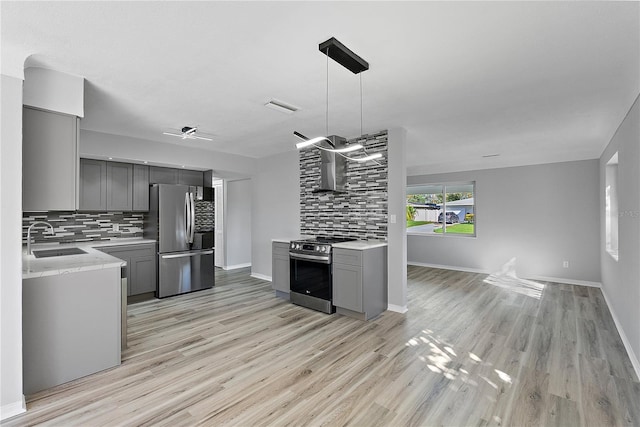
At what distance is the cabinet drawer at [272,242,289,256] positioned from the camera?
468 centimetres

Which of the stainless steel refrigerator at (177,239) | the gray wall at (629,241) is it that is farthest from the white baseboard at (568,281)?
the stainless steel refrigerator at (177,239)

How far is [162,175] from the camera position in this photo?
201 inches

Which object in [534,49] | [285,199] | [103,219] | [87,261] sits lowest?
[87,261]

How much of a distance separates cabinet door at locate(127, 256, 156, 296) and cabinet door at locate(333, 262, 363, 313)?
296cm

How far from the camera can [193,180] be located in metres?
5.52

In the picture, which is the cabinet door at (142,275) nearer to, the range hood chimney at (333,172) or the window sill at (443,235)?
the range hood chimney at (333,172)

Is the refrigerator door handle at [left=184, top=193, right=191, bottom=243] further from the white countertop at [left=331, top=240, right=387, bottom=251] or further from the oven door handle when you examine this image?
the white countertop at [left=331, top=240, right=387, bottom=251]

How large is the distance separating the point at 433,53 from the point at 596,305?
15.2 feet

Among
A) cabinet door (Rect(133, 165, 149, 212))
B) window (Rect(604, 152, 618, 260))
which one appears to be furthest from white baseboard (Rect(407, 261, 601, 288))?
cabinet door (Rect(133, 165, 149, 212))

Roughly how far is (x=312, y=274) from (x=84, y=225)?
11.9 ft

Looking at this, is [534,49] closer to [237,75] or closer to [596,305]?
[237,75]

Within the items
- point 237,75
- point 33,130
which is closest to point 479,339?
point 237,75

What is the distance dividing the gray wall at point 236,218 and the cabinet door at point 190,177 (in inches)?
61.1

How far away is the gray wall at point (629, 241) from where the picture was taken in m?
2.63
